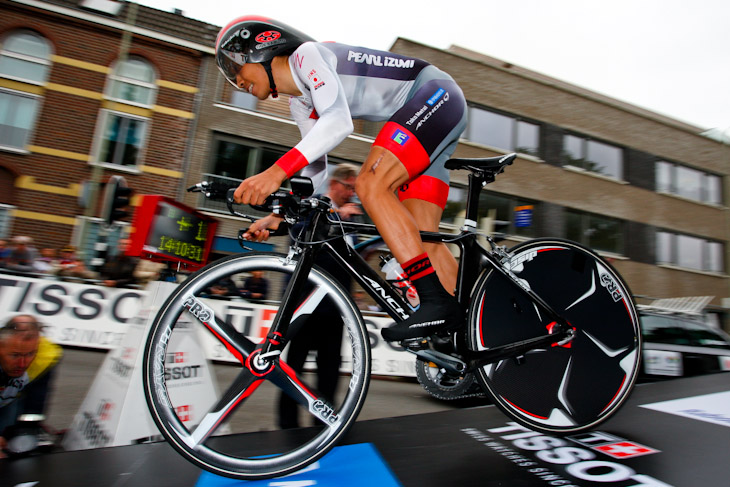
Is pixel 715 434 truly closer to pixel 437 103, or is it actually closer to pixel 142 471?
pixel 437 103

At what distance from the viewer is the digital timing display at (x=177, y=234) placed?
8.84 ft

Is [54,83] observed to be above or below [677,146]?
below

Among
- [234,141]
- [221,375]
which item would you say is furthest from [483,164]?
[234,141]

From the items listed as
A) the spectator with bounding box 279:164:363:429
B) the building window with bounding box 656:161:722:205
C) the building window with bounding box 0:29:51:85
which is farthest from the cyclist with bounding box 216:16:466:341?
the building window with bounding box 656:161:722:205

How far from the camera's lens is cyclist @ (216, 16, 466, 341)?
4.99ft

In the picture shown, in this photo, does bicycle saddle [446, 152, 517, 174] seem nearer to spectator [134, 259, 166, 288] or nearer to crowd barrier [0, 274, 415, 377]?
crowd barrier [0, 274, 415, 377]

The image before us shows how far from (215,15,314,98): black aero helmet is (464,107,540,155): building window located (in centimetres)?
1430

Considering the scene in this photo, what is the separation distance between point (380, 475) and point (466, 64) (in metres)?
16.2

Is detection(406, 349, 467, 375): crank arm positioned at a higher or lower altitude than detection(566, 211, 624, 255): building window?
lower

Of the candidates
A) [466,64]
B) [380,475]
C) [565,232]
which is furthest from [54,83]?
[565,232]

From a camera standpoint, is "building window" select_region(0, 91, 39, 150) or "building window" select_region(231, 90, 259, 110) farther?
"building window" select_region(231, 90, 259, 110)

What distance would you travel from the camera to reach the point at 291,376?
1.50 m

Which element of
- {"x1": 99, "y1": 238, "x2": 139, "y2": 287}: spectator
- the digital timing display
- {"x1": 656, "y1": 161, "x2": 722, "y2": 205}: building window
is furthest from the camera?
{"x1": 656, "y1": 161, "x2": 722, "y2": 205}: building window

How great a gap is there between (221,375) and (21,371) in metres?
2.87
